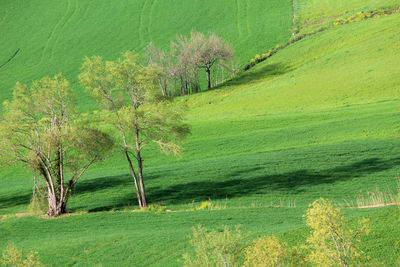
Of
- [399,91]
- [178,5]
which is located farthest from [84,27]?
[399,91]

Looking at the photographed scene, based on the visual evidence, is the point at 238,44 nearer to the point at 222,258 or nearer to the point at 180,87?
the point at 180,87

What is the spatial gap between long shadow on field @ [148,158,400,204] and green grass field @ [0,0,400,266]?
10 cm

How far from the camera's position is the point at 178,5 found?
11994 cm

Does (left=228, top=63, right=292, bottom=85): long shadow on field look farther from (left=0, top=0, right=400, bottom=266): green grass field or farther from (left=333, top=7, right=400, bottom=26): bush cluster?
(left=333, top=7, right=400, bottom=26): bush cluster

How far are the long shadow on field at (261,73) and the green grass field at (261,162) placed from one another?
0.33 m

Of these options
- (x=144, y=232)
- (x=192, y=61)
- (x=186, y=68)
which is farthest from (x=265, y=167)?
(x=186, y=68)

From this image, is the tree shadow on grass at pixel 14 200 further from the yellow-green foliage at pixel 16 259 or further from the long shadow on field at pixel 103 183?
the yellow-green foliage at pixel 16 259

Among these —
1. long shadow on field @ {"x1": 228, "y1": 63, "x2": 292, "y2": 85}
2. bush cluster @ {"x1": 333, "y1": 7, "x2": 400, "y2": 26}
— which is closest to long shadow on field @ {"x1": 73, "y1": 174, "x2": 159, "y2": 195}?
long shadow on field @ {"x1": 228, "y1": 63, "x2": 292, "y2": 85}

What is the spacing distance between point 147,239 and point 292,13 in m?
92.6

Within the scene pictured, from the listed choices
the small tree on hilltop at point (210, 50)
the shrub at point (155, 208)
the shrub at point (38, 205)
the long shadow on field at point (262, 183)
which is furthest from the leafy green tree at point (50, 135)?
→ the small tree on hilltop at point (210, 50)

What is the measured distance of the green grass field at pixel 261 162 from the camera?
25219mm

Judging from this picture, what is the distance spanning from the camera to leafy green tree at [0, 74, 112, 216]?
34.5 metres

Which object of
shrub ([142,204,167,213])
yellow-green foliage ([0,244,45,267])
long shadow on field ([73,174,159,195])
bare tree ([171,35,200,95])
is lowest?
shrub ([142,204,167,213])

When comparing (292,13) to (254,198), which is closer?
(254,198)
